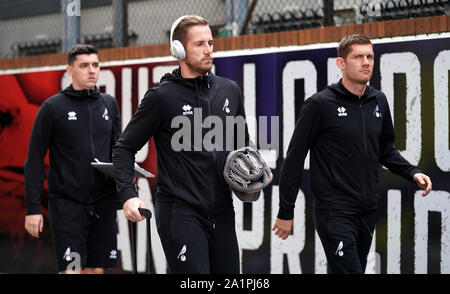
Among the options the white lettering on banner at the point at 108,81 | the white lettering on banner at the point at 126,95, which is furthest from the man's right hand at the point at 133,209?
the white lettering on banner at the point at 108,81

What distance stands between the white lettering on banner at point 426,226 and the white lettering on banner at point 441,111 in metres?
0.29

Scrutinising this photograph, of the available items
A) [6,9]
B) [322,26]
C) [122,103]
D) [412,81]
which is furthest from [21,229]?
[412,81]

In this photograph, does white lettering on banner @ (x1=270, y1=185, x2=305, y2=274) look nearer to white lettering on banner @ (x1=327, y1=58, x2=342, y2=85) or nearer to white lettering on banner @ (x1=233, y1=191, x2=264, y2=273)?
white lettering on banner @ (x1=233, y1=191, x2=264, y2=273)

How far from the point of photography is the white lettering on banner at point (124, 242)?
9.20 meters

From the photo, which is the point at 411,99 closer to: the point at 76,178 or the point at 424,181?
the point at 424,181

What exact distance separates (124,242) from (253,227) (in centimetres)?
199

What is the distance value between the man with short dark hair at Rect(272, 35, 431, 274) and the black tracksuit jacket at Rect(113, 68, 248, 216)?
761 millimetres

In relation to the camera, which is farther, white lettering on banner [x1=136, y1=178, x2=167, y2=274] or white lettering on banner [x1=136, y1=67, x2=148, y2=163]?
white lettering on banner [x1=136, y1=67, x2=148, y2=163]

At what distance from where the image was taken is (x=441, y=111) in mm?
6781

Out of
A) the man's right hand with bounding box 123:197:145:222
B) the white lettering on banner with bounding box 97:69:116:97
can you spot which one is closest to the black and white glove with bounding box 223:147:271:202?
the man's right hand with bounding box 123:197:145:222

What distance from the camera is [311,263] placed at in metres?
7.64

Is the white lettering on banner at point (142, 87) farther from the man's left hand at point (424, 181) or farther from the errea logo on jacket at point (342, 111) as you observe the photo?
the man's left hand at point (424, 181)

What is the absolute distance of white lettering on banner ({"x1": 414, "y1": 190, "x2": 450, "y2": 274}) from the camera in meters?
6.74
